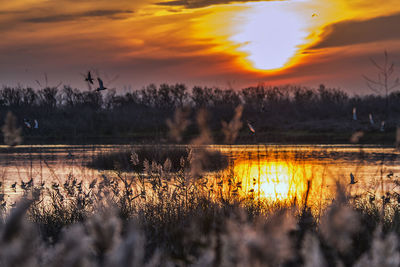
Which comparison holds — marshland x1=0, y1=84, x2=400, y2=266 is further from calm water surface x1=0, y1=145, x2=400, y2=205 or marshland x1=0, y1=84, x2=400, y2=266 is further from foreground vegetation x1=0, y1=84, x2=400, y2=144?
foreground vegetation x1=0, y1=84, x2=400, y2=144

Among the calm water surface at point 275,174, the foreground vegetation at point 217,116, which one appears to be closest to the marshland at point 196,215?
the calm water surface at point 275,174

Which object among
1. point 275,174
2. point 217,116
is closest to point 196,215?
point 275,174

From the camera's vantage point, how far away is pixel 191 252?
14.2 feet

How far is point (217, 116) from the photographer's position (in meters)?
54.0

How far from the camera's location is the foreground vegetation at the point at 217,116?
4119cm

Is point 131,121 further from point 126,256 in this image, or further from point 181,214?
point 126,256

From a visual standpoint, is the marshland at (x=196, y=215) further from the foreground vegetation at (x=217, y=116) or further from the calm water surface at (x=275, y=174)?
the foreground vegetation at (x=217, y=116)

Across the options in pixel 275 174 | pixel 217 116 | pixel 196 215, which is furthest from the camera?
pixel 217 116

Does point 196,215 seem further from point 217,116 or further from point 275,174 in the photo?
point 217,116

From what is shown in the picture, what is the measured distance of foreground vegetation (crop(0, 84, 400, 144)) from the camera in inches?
1622

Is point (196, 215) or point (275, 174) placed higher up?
point (196, 215)

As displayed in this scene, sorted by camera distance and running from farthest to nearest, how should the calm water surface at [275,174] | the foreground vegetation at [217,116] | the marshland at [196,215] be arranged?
the foreground vegetation at [217,116], the calm water surface at [275,174], the marshland at [196,215]

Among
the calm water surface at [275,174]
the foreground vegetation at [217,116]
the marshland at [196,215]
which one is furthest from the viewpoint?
the foreground vegetation at [217,116]

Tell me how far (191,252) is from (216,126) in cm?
4565
